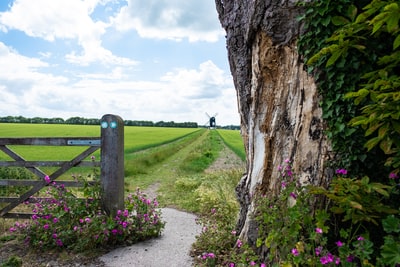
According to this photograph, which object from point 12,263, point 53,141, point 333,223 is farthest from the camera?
point 53,141

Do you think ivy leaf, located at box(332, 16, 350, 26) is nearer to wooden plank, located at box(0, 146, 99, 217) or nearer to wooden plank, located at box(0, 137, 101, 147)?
wooden plank, located at box(0, 137, 101, 147)

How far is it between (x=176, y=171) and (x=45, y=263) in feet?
33.2

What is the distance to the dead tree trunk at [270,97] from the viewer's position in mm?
3523

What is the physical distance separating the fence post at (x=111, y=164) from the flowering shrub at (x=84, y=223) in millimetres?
145

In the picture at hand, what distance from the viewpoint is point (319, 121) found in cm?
344

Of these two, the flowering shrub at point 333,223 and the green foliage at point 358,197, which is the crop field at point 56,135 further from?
the green foliage at point 358,197

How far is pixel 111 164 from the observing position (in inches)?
229

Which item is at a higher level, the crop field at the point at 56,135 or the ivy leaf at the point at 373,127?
the ivy leaf at the point at 373,127

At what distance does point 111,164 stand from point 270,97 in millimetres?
3332

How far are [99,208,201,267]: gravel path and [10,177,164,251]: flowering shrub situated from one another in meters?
0.24

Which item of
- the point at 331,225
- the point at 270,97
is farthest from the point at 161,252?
the point at 270,97

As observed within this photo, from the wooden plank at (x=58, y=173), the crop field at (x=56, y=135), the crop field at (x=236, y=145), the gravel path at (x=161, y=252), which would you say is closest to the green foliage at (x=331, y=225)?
the gravel path at (x=161, y=252)

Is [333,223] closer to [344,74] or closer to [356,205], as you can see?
[356,205]

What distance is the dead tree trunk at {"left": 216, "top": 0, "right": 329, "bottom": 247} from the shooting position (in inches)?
139
